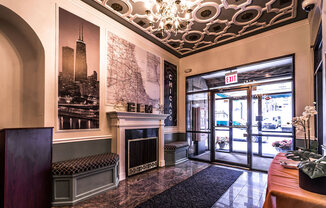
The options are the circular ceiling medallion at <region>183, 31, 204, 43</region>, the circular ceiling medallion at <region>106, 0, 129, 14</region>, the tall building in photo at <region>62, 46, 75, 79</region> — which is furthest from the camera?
→ the circular ceiling medallion at <region>183, 31, 204, 43</region>

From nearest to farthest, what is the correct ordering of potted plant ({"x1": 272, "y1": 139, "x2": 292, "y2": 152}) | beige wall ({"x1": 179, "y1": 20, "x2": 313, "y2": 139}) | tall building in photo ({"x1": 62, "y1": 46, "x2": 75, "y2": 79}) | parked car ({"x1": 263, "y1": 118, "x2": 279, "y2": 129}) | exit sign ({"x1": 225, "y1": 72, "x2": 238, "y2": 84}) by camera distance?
tall building in photo ({"x1": 62, "y1": 46, "x2": 75, "y2": 79}) < beige wall ({"x1": 179, "y1": 20, "x2": 313, "y2": 139}) < potted plant ({"x1": 272, "y1": 139, "x2": 292, "y2": 152}) < parked car ({"x1": 263, "y1": 118, "x2": 279, "y2": 129}) < exit sign ({"x1": 225, "y1": 72, "x2": 238, "y2": 84})

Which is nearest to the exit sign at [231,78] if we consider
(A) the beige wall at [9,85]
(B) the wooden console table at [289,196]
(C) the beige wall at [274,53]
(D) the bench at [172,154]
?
(C) the beige wall at [274,53]

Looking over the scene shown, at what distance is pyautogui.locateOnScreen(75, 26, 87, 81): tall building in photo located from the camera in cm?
321

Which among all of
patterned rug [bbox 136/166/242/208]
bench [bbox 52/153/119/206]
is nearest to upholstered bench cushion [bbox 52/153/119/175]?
bench [bbox 52/153/119/206]

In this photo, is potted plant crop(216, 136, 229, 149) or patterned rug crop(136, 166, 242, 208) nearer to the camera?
patterned rug crop(136, 166, 242, 208)

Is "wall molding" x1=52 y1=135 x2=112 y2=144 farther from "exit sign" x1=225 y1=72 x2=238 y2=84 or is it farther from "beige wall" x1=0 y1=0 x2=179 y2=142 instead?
"exit sign" x1=225 y1=72 x2=238 y2=84

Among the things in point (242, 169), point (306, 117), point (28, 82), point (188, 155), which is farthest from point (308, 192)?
point (188, 155)

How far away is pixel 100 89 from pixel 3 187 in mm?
2177

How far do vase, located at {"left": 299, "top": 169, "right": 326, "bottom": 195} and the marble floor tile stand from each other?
1741 mm

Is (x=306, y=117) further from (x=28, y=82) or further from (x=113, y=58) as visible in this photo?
(x=28, y=82)

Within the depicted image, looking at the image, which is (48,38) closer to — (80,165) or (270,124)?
A: (80,165)

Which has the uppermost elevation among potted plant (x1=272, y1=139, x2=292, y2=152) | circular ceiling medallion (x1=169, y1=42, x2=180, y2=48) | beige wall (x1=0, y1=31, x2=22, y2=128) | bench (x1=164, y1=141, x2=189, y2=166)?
circular ceiling medallion (x1=169, y1=42, x2=180, y2=48)

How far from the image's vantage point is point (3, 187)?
2078mm

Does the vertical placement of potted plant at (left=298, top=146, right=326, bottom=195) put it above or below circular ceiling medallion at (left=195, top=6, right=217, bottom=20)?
below
